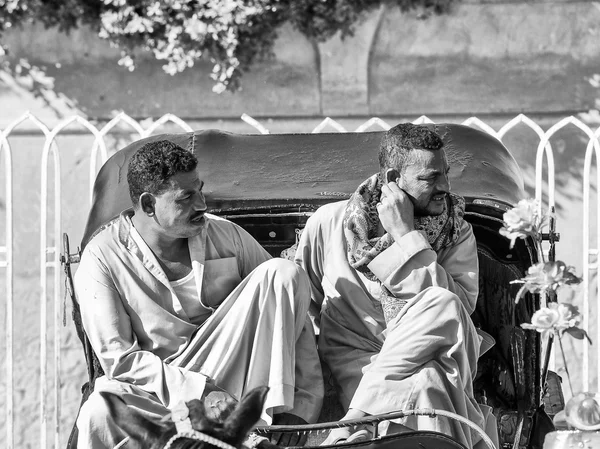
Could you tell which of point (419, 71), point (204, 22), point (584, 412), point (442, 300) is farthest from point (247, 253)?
point (419, 71)

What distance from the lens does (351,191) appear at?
568cm

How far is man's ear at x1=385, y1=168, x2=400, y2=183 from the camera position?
203 inches

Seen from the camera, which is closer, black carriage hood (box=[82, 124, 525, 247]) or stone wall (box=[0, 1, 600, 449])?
black carriage hood (box=[82, 124, 525, 247])

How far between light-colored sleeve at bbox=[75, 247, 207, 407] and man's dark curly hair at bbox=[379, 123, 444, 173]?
45.8 inches

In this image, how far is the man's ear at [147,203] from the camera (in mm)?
4969

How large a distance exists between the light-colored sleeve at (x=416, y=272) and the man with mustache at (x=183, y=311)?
326 mm

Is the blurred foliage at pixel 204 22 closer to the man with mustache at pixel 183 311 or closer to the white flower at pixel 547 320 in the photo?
the man with mustache at pixel 183 311

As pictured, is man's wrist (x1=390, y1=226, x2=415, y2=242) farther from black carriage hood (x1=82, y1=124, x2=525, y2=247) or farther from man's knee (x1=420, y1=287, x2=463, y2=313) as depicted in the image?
black carriage hood (x1=82, y1=124, x2=525, y2=247)

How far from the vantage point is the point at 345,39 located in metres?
8.97

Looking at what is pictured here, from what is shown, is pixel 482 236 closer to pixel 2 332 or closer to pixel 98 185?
pixel 98 185

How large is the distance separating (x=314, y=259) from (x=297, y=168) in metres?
0.70

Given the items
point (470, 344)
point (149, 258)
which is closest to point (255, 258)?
point (149, 258)

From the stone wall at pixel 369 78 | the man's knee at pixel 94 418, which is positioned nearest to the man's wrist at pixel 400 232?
the man's knee at pixel 94 418

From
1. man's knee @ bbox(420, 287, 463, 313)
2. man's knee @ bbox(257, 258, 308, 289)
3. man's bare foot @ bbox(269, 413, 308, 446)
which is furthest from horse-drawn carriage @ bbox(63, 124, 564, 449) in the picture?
man's knee @ bbox(420, 287, 463, 313)
